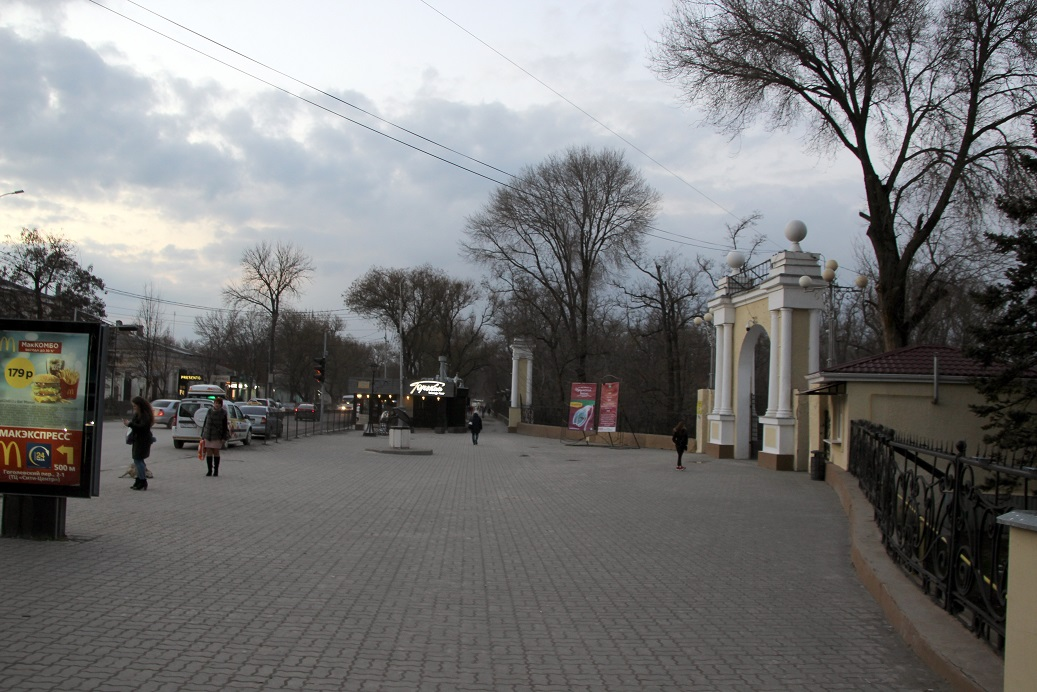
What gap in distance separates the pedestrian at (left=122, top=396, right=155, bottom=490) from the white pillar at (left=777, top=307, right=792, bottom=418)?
17.2 metres

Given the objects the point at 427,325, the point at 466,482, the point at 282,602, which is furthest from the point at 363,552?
the point at 427,325

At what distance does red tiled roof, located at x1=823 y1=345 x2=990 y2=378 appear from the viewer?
19.2 metres

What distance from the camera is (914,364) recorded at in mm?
19609

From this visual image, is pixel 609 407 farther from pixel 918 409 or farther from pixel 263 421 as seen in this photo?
pixel 918 409

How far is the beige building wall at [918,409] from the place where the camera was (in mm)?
19250

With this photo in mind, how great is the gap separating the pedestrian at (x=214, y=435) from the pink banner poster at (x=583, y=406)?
22.5 meters

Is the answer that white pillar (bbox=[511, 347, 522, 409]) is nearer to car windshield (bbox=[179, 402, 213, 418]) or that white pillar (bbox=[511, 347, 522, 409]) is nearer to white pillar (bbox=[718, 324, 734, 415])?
white pillar (bbox=[718, 324, 734, 415])

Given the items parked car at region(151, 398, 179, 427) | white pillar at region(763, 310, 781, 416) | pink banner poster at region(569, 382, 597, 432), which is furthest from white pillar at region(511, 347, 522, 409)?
white pillar at region(763, 310, 781, 416)

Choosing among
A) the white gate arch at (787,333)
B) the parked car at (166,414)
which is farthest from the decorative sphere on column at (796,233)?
the parked car at (166,414)

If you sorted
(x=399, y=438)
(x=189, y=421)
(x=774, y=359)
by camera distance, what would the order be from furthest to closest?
(x=399, y=438) → (x=189, y=421) → (x=774, y=359)

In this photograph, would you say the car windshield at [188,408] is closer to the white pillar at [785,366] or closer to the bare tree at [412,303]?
the white pillar at [785,366]

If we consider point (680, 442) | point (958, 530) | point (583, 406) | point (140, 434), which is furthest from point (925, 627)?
point (583, 406)

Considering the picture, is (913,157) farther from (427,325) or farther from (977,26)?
(427,325)

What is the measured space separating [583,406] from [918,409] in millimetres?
21358
